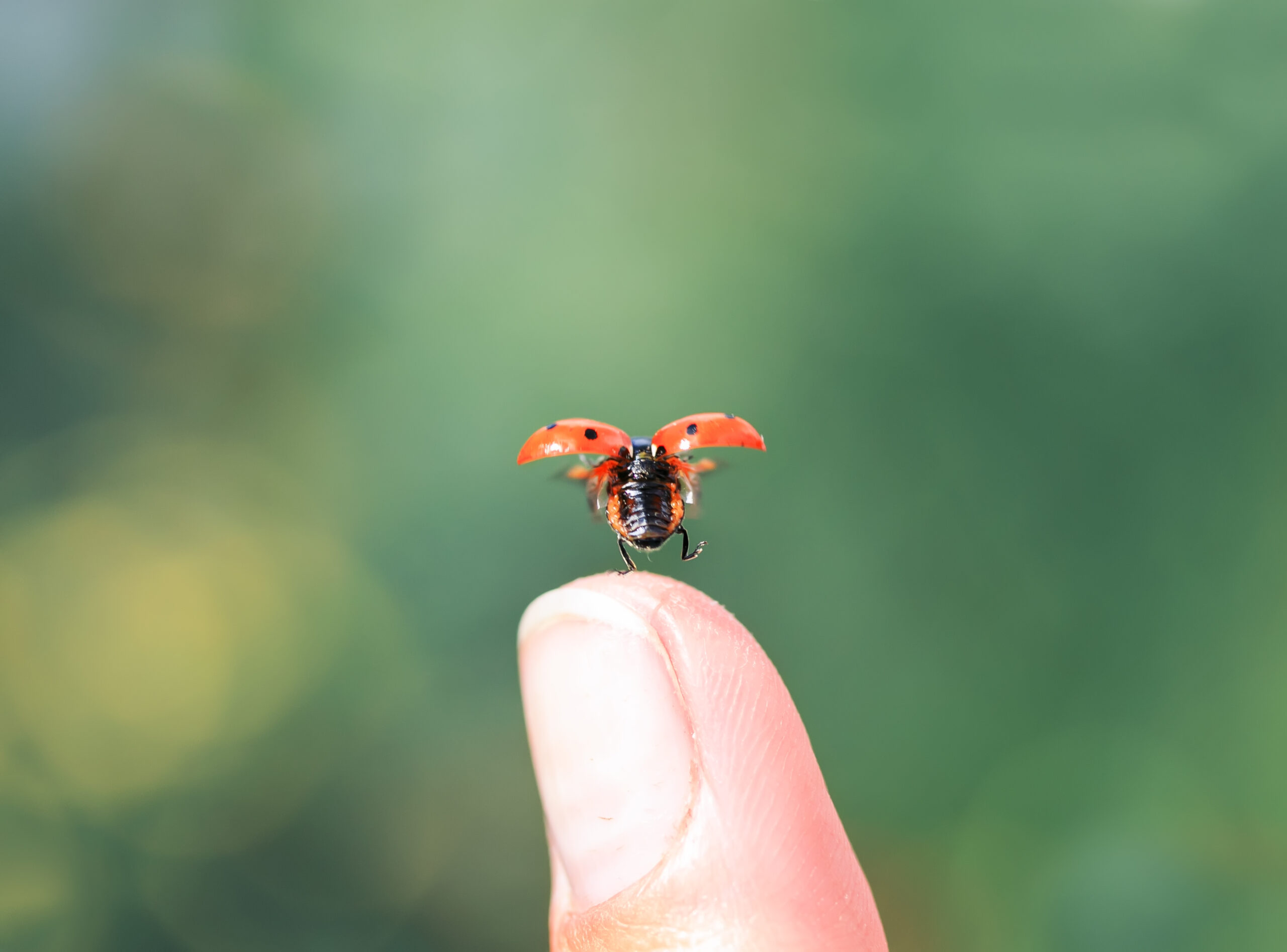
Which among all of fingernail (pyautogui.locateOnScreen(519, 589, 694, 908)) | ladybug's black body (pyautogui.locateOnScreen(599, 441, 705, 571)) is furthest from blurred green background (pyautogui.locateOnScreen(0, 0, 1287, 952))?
fingernail (pyautogui.locateOnScreen(519, 589, 694, 908))

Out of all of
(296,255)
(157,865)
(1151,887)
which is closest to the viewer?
(1151,887)

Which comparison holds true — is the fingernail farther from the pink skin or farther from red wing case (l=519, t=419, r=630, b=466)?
red wing case (l=519, t=419, r=630, b=466)

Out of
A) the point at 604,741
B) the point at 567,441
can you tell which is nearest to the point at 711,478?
the point at 567,441

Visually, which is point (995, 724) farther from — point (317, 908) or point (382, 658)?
point (317, 908)

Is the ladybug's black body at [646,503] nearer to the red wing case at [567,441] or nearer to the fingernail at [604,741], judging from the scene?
the red wing case at [567,441]

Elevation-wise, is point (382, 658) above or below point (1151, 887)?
above

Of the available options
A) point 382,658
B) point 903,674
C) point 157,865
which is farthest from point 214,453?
point 903,674

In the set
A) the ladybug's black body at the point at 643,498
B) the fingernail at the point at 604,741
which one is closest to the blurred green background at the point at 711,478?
the ladybug's black body at the point at 643,498
